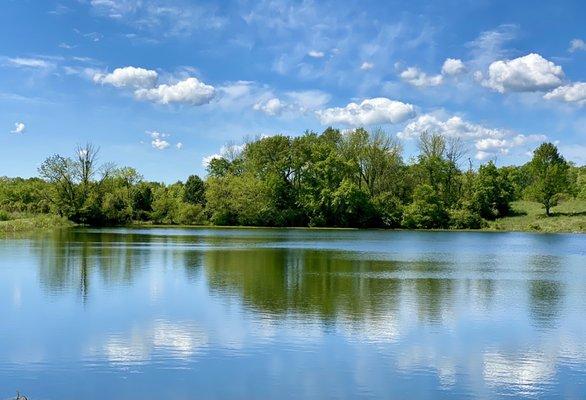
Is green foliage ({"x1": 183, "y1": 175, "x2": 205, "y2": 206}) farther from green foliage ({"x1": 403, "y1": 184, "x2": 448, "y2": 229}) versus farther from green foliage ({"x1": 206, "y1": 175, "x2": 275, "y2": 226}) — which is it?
green foliage ({"x1": 403, "y1": 184, "x2": 448, "y2": 229})

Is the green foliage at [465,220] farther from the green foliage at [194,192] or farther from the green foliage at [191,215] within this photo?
the green foliage at [194,192]

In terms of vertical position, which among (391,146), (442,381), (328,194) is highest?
(391,146)

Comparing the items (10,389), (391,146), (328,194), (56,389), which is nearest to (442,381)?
(56,389)

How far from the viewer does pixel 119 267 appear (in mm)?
26391

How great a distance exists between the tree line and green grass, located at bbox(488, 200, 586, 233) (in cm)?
162

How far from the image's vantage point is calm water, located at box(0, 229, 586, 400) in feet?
32.7

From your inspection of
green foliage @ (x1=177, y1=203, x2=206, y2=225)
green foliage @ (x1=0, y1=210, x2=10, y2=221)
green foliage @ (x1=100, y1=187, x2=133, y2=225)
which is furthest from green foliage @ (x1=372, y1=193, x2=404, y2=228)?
green foliage @ (x1=0, y1=210, x2=10, y2=221)

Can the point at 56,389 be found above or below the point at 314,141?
below

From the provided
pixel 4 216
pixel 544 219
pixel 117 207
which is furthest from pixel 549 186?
pixel 4 216

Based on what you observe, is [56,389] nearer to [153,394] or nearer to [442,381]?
[153,394]

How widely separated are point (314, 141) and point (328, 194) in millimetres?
12494

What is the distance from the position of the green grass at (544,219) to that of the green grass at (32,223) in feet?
182

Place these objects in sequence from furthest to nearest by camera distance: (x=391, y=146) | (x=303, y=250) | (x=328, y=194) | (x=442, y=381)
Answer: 1. (x=391, y=146)
2. (x=328, y=194)
3. (x=303, y=250)
4. (x=442, y=381)

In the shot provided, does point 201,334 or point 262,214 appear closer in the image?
point 201,334
